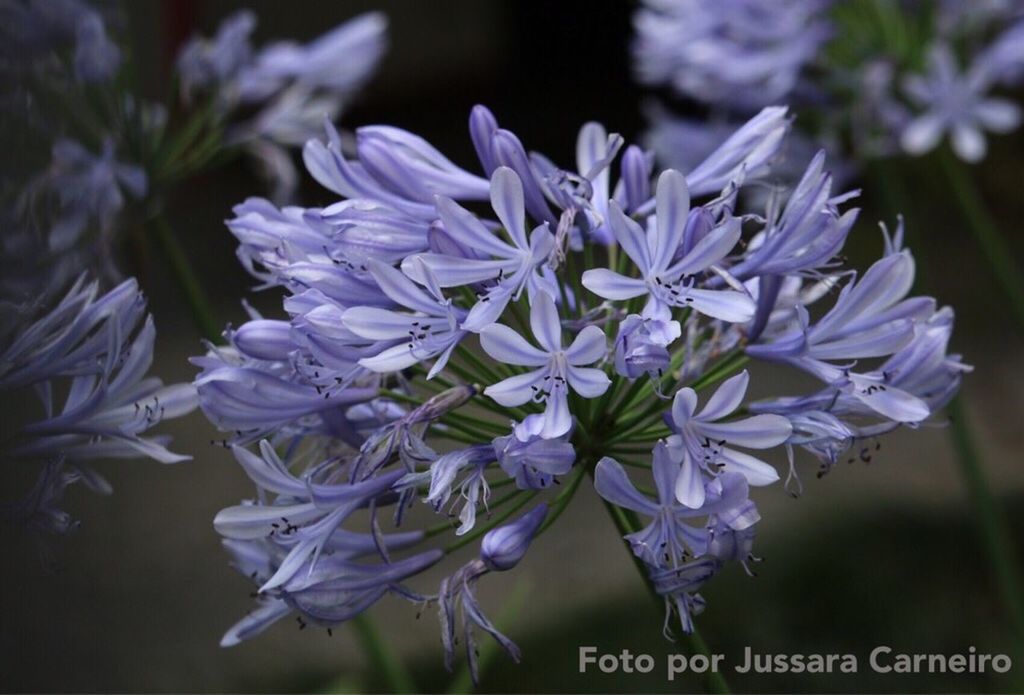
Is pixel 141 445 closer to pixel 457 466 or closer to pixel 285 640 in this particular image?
pixel 457 466

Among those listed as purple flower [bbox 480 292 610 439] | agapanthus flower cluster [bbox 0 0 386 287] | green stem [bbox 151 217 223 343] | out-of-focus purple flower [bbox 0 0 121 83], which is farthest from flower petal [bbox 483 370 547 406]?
out-of-focus purple flower [bbox 0 0 121 83]

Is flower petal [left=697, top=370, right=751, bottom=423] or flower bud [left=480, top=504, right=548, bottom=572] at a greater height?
flower petal [left=697, top=370, right=751, bottom=423]

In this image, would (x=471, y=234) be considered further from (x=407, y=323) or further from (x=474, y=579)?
(x=474, y=579)

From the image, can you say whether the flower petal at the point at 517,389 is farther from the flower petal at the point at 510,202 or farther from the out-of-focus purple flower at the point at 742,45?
the out-of-focus purple flower at the point at 742,45

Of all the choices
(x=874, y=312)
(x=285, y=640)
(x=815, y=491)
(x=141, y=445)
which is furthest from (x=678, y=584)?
(x=815, y=491)

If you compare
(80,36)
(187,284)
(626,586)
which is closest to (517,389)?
(187,284)

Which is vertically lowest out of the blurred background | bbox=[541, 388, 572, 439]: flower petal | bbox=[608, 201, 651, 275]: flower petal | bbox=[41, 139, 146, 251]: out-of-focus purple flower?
the blurred background

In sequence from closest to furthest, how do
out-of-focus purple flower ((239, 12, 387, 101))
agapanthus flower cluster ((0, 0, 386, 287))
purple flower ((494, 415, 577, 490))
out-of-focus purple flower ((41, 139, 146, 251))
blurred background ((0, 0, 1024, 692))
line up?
purple flower ((494, 415, 577, 490)), agapanthus flower cluster ((0, 0, 386, 287)), out-of-focus purple flower ((41, 139, 146, 251)), out-of-focus purple flower ((239, 12, 387, 101)), blurred background ((0, 0, 1024, 692))

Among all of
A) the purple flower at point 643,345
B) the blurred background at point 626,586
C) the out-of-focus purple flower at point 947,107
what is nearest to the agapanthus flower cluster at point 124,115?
the blurred background at point 626,586

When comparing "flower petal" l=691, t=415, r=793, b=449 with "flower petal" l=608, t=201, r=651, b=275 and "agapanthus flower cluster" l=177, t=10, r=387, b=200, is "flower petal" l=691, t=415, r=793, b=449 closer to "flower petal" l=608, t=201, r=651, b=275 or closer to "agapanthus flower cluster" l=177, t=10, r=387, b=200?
"flower petal" l=608, t=201, r=651, b=275
